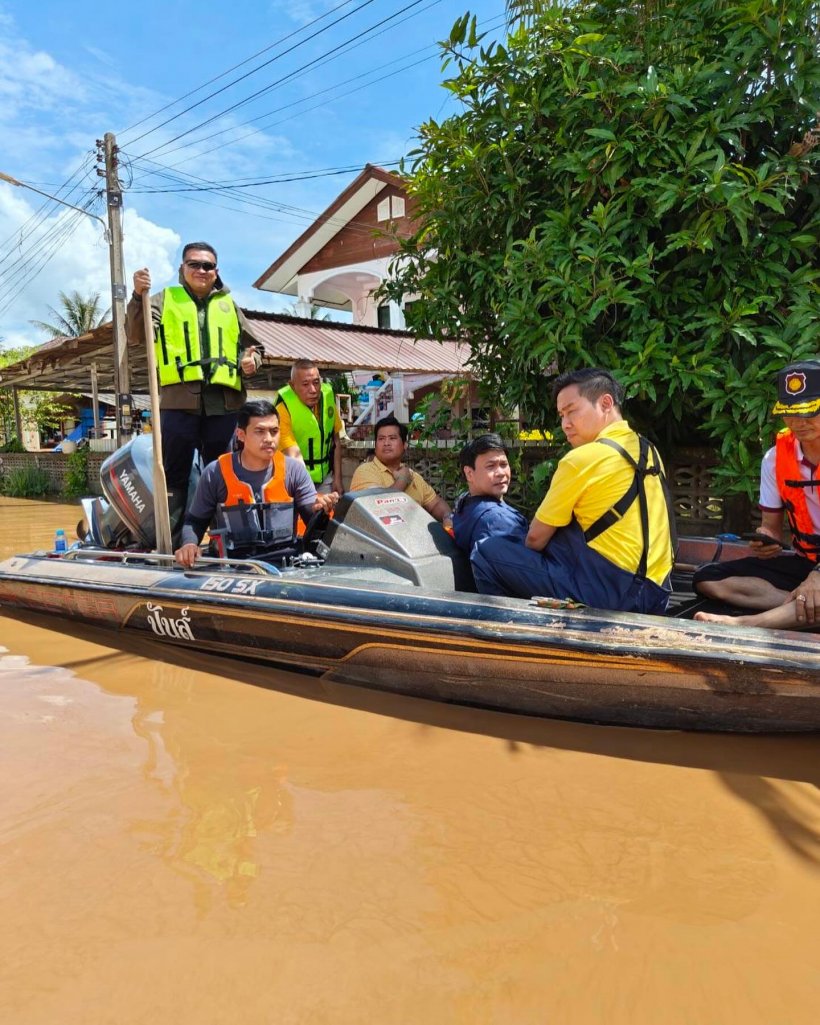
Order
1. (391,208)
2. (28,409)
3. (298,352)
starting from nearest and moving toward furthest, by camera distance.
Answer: (298,352) < (391,208) < (28,409)

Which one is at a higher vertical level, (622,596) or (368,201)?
(368,201)

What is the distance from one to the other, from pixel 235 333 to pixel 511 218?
1793 millimetres

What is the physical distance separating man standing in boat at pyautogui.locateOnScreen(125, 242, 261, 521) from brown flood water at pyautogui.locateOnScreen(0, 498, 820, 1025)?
1.92m

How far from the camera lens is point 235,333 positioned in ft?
14.5

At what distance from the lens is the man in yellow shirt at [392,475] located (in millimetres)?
4566

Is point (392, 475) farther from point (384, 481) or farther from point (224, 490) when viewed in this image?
point (224, 490)

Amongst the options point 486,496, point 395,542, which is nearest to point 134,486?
point 395,542

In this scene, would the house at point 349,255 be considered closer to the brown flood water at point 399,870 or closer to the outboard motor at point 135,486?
the outboard motor at point 135,486

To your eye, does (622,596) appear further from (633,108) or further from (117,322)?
(117,322)

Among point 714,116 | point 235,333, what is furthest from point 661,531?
point 235,333

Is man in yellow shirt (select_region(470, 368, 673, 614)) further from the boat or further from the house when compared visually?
the house

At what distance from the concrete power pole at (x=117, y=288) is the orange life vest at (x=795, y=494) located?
910cm

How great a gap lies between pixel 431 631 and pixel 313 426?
2.32 meters

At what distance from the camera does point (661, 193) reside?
3887 mm
